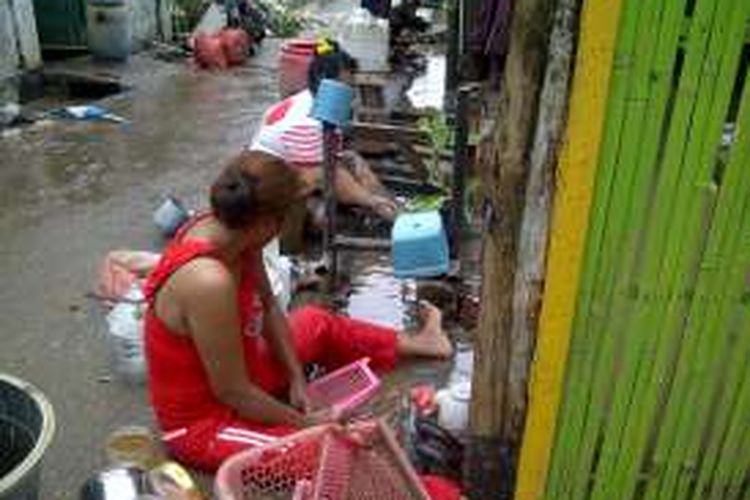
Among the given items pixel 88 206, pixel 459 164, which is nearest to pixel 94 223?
pixel 88 206

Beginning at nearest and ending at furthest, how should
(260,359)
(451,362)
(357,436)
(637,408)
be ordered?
1. (637,408)
2. (357,436)
3. (260,359)
4. (451,362)

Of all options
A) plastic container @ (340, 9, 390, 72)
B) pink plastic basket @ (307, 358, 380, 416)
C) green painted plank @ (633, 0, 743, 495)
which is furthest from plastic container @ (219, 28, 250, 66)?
green painted plank @ (633, 0, 743, 495)

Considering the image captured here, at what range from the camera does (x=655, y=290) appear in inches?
109

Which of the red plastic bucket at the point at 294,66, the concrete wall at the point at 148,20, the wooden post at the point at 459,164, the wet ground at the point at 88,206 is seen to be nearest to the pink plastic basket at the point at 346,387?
the wet ground at the point at 88,206

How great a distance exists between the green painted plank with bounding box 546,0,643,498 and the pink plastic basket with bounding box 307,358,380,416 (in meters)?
1.14

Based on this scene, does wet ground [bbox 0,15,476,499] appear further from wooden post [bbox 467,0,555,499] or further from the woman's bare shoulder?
wooden post [bbox 467,0,555,499]

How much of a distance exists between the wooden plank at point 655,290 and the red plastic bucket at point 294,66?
18.8ft

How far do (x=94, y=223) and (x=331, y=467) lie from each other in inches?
157

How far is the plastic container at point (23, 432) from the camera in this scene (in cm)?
277

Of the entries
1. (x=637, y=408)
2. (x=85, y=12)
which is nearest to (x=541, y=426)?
(x=637, y=408)

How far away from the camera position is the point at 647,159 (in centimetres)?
256

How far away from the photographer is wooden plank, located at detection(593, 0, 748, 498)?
249 cm

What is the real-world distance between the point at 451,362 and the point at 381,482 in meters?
1.47

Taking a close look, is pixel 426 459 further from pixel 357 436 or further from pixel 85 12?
pixel 85 12
